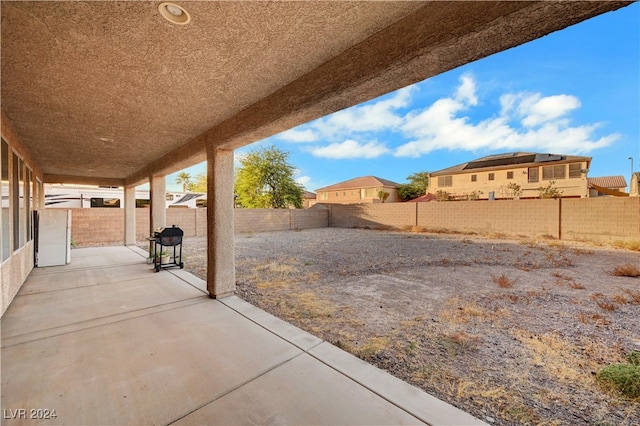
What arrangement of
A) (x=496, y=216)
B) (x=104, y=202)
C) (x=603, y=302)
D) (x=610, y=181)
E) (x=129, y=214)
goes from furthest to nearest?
(x=610, y=181) → (x=104, y=202) → (x=496, y=216) → (x=129, y=214) → (x=603, y=302)

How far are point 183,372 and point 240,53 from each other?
2572 millimetres

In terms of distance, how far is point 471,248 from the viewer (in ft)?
27.1

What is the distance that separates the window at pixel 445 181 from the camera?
1998 centimetres

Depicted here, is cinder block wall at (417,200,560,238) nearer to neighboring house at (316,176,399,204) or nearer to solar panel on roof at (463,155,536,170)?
solar panel on roof at (463,155,536,170)

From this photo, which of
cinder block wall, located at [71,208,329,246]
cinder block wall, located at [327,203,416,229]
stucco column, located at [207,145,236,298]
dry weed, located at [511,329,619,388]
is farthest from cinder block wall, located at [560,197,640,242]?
stucco column, located at [207,145,236,298]

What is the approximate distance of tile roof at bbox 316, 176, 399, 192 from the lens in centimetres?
2809

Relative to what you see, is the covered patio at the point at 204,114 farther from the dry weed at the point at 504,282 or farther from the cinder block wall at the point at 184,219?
the cinder block wall at the point at 184,219

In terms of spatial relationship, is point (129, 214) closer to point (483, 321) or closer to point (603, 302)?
point (483, 321)

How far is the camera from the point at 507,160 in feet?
61.2

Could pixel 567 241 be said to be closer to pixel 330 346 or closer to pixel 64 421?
pixel 330 346

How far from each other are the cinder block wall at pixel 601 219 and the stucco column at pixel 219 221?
12.5 metres

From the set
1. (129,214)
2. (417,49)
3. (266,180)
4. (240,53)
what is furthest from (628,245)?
(266,180)

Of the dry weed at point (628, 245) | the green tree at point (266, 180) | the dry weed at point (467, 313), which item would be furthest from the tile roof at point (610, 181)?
the dry weed at point (467, 313)

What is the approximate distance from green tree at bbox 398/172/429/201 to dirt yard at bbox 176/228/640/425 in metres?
22.2
